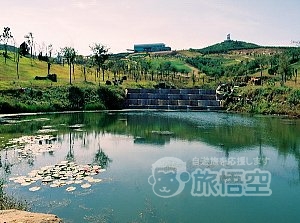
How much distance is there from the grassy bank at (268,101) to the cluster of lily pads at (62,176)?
35.3 m

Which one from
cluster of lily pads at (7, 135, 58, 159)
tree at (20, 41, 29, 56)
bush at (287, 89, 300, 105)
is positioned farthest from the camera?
tree at (20, 41, 29, 56)

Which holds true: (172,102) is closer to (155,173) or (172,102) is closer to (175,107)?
(175,107)

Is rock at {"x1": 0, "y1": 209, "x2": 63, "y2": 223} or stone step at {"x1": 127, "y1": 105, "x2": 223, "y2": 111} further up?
stone step at {"x1": 127, "y1": 105, "x2": 223, "y2": 111}

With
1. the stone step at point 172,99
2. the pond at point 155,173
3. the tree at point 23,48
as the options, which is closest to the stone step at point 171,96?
the stone step at point 172,99

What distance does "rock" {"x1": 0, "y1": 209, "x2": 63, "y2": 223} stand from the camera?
11.5 meters

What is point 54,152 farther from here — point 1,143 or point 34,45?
point 34,45

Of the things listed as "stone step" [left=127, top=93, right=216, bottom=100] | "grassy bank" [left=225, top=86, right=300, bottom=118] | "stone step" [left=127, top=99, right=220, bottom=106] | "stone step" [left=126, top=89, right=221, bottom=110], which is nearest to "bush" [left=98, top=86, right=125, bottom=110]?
"stone step" [left=126, top=89, right=221, bottom=110]

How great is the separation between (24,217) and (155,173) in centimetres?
860

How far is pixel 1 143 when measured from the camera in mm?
26672

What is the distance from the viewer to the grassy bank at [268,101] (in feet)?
163

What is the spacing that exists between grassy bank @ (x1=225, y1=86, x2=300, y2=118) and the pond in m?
15.8

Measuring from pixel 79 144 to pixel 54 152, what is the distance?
12.4 feet

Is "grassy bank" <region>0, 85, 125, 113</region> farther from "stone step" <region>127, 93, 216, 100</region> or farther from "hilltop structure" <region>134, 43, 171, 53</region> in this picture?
"hilltop structure" <region>134, 43, 171, 53</region>

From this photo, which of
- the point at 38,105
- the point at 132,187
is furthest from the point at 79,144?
the point at 38,105
